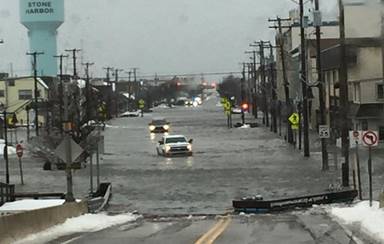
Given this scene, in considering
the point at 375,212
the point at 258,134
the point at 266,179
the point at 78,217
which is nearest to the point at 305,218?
the point at 375,212

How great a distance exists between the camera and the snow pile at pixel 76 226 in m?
15.6

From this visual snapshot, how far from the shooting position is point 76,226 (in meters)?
18.5

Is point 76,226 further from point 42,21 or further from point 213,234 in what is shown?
point 42,21

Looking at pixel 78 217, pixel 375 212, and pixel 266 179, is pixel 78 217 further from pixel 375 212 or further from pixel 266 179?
pixel 266 179

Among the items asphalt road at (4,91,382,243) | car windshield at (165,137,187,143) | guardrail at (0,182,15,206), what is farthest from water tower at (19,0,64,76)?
guardrail at (0,182,15,206)

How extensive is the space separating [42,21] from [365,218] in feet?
354

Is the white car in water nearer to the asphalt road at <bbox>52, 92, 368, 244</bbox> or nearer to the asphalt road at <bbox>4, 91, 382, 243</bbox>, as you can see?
the asphalt road at <bbox>52, 92, 368, 244</bbox>

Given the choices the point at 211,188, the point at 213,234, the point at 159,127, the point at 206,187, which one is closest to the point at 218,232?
the point at 213,234

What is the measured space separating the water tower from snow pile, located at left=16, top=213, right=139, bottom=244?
99.1m

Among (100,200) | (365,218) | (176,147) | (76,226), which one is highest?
(176,147)

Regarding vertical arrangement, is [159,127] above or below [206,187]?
above

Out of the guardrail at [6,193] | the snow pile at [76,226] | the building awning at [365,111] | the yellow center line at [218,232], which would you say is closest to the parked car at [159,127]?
the building awning at [365,111]

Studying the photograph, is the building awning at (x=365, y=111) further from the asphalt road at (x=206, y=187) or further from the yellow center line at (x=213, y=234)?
the yellow center line at (x=213, y=234)

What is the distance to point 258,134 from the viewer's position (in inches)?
3287
